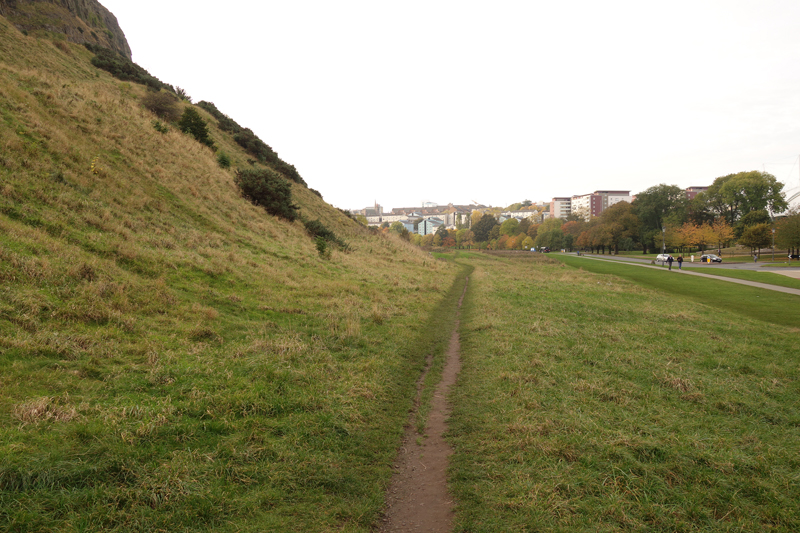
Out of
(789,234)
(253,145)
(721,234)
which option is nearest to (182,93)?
(253,145)

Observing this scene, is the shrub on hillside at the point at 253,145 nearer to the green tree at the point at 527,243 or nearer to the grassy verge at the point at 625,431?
the grassy verge at the point at 625,431

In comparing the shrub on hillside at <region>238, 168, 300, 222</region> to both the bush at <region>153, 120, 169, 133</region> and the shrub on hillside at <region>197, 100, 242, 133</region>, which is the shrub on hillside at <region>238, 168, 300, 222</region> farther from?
the shrub on hillside at <region>197, 100, 242, 133</region>

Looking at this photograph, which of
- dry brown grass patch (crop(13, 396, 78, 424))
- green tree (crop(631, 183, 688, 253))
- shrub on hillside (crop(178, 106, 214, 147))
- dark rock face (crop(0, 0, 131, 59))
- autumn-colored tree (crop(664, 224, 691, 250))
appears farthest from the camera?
green tree (crop(631, 183, 688, 253))

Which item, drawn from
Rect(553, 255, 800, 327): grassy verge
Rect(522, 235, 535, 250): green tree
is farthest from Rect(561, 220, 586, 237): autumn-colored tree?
Rect(553, 255, 800, 327): grassy verge

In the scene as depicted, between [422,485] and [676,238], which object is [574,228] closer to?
[676,238]

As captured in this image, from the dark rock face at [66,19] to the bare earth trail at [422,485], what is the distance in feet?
179

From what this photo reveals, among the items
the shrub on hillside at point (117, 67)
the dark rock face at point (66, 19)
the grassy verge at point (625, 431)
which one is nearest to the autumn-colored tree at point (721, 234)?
the grassy verge at point (625, 431)

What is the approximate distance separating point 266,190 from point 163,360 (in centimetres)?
2450

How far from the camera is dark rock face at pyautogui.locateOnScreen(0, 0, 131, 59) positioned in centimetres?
3800

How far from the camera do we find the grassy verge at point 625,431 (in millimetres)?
4977

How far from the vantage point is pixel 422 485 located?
580 cm

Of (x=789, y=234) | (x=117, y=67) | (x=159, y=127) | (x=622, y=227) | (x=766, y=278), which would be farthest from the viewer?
(x=622, y=227)

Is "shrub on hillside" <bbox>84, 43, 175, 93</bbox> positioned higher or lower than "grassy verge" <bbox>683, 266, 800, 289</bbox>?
higher

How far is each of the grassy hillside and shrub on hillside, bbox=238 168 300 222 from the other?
31.5ft
